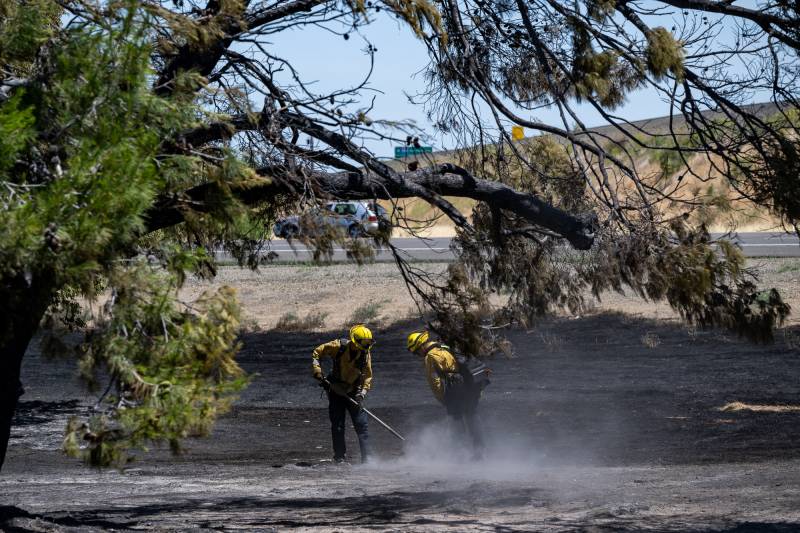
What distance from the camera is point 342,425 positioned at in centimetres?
1334

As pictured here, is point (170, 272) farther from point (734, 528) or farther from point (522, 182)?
point (522, 182)

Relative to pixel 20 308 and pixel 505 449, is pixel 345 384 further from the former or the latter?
pixel 20 308

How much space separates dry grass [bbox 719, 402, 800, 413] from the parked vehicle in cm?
876

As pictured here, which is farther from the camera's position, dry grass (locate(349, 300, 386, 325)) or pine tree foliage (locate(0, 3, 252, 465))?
dry grass (locate(349, 300, 386, 325))

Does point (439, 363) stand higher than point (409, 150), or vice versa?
point (409, 150)

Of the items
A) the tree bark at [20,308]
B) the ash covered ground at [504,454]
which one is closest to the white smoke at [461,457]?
the ash covered ground at [504,454]

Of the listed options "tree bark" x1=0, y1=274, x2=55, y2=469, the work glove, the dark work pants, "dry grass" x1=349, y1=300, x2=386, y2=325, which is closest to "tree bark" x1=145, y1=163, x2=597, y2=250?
"tree bark" x1=0, y1=274, x2=55, y2=469

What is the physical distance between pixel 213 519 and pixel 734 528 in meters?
4.29

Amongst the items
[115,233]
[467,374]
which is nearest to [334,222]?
[115,233]

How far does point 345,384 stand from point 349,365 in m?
0.26

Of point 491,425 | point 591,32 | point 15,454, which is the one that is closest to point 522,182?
point 591,32

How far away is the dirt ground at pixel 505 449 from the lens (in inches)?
352

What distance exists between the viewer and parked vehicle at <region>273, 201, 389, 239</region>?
311 inches

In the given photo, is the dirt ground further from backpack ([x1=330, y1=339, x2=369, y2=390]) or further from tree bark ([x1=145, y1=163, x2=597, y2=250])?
tree bark ([x1=145, y1=163, x2=597, y2=250])
